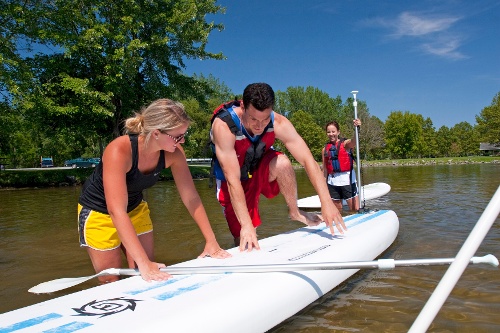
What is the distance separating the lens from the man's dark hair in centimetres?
341

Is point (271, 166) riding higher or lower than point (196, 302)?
higher

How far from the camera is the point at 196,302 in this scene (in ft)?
8.17

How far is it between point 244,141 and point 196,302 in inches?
75.1

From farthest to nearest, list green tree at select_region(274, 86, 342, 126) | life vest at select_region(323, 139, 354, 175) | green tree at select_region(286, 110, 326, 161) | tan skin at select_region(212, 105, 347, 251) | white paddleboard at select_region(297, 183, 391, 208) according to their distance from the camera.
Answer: green tree at select_region(274, 86, 342, 126) < green tree at select_region(286, 110, 326, 161) < white paddleboard at select_region(297, 183, 391, 208) < life vest at select_region(323, 139, 354, 175) < tan skin at select_region(212, 105, 347, 251)

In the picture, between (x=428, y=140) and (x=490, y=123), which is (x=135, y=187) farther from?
(x=428, y=140)

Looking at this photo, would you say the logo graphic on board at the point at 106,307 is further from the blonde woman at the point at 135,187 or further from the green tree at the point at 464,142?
the green tree at the point at 464,142

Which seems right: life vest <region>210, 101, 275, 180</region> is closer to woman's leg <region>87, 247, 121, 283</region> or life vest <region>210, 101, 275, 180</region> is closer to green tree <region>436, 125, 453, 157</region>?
woman's leg <region>87, 247, 121, 283</region>

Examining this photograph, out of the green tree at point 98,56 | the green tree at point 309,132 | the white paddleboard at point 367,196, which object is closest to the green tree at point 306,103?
the green tree at point 309,132

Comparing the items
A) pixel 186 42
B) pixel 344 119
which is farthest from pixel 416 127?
pixel 186 42

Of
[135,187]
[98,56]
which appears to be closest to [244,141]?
[135,187]

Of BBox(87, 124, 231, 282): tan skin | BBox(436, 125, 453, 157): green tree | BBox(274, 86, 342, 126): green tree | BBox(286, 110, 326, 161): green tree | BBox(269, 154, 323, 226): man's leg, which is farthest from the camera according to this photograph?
BBox(436, 125, 453, 157): green tree

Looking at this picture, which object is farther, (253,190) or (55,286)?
(253,190)

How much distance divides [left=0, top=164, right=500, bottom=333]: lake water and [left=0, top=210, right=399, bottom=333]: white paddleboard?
0.76 feet

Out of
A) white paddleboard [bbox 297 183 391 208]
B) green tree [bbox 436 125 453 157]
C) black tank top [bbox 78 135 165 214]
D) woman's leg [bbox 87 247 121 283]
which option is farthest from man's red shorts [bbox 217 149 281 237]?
green tree [bbox 436 125 453 157]
